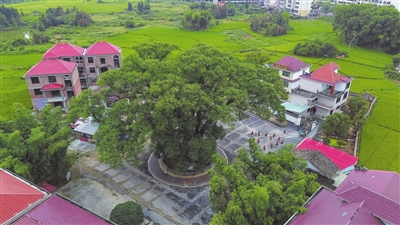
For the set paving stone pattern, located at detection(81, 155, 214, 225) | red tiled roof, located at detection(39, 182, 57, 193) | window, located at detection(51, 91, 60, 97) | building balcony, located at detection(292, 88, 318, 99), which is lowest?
paving stone pattern, located at detection(81, 155, 214, 225)

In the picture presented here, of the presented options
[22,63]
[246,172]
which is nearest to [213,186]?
[246,172]

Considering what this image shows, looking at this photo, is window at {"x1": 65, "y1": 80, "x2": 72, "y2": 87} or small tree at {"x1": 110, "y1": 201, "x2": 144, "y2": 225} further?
window at {"x1": 65, "y1": 80, "x2": 72, "y2": 87}

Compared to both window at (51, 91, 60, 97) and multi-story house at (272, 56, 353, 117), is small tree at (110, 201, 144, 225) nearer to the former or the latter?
window at (51, 91, 60, 97)

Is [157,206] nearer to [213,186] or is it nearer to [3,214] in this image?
[213,186]

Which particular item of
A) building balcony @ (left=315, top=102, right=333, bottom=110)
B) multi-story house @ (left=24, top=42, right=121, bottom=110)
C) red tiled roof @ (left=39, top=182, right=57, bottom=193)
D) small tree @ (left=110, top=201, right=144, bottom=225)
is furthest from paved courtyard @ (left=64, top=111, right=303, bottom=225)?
multi-story house @ (left=24, top=42, right=121, bottom=110)

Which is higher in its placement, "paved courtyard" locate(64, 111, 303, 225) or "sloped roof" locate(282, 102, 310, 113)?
"sloped roof" locate(282, 102, 310, 113)

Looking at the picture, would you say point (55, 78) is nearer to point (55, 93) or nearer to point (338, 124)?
point (55, 93)

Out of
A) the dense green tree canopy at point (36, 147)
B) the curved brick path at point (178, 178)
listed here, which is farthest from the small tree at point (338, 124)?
the dense green tree canopy at point (36, 147)
